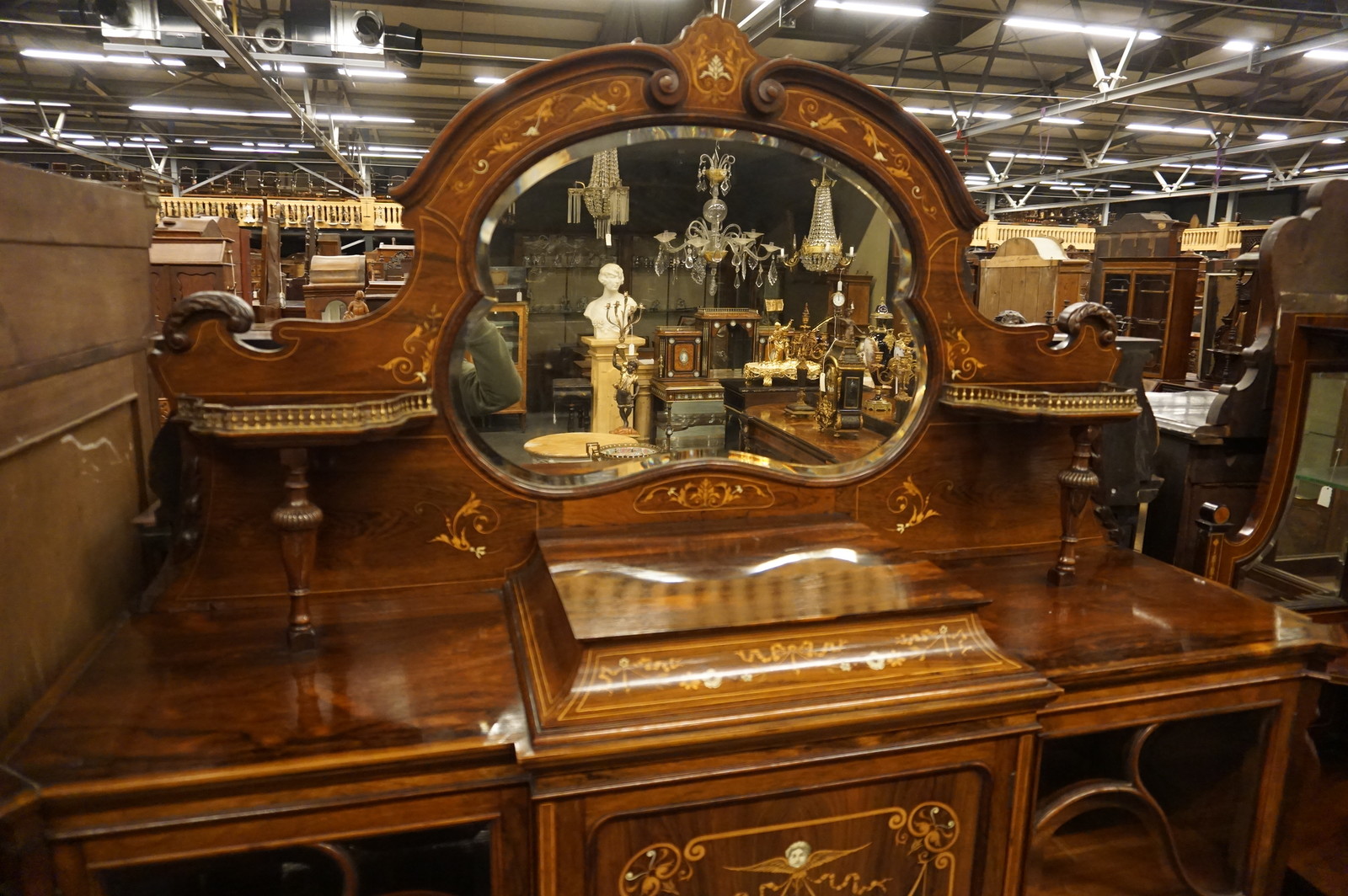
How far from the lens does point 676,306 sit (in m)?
1.80

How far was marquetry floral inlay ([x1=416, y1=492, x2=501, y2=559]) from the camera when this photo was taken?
173cm

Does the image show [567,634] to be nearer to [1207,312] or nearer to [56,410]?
[56,410]

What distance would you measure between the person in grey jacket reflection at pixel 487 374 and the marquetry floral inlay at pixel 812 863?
886mm

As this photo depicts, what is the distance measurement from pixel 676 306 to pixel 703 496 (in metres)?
0.41

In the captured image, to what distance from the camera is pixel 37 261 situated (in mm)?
1318

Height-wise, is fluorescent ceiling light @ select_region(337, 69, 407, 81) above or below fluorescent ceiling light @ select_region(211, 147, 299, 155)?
below

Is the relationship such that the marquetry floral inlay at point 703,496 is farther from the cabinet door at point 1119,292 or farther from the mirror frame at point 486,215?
the cabinet door at point 1119,292

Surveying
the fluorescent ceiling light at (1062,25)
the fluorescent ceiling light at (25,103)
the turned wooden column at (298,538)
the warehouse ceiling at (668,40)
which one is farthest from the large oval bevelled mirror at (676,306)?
the fluorescent ceiling light at (25,103)

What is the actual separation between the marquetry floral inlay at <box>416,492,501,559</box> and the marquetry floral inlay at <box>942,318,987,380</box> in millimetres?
1043

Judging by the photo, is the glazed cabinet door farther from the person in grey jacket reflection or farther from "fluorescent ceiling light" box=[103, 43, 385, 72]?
"fluorescent ceiling light" box=[103, 43, 385, 72]

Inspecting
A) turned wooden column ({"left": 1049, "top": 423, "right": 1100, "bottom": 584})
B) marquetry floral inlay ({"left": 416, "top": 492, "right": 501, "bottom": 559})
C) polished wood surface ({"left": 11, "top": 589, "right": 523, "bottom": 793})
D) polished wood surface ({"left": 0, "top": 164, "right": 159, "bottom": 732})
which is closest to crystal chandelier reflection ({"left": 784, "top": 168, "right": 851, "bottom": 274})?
turned wooden column ({"left": 1049, "top": 423, "right": 1100, "bottom": 584})

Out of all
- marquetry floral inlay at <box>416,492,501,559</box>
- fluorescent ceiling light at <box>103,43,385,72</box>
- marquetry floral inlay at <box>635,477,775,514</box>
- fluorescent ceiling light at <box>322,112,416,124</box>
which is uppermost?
fluorescent ceiling light at <box>322,112,416,124</box>

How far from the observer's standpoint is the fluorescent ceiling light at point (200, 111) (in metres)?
9.18

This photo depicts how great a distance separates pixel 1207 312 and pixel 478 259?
23.9 ft
